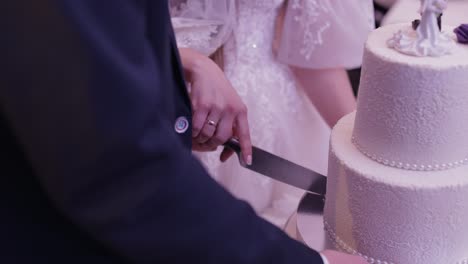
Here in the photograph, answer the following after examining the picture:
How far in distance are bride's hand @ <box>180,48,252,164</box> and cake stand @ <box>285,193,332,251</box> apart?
4.2 inches

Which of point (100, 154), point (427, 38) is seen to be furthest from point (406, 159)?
point (100, 154)

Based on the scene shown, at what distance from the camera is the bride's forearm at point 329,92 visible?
1105mm

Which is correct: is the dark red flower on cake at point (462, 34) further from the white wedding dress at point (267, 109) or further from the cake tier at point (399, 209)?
the white wedding dress at point (267, 109)

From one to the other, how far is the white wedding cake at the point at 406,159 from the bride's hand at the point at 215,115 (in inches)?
5.7

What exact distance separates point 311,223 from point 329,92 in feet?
1.27

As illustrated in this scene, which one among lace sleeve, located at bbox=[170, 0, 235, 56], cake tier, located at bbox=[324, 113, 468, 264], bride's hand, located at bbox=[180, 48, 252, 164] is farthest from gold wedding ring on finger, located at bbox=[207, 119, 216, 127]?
lace sleeve, located at bbox=[170, 0, 235, 56]

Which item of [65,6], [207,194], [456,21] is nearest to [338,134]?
[207,194]

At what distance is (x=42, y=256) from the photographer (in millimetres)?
428

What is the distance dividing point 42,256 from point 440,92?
42 centimetres

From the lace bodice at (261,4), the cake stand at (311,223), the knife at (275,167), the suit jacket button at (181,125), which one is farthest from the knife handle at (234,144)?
the lace bodice at (261,4)

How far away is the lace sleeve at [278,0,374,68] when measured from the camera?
1.07 meters

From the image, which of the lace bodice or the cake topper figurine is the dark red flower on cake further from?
the lace bodice

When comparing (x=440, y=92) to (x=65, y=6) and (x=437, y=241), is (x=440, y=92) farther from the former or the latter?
(x=65, y=6)

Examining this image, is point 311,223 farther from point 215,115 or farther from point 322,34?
point 322,34
